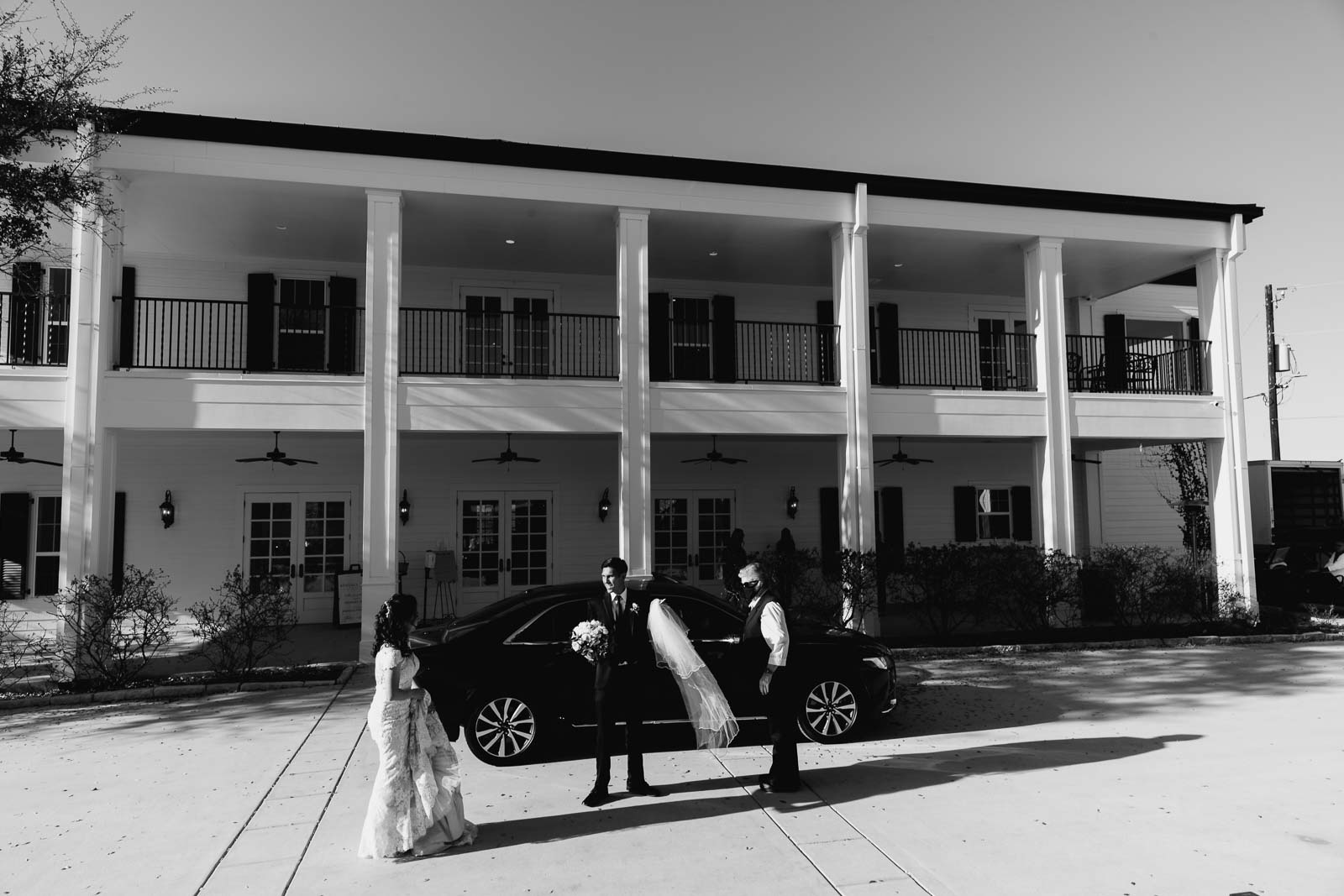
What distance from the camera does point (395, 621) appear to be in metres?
4.88

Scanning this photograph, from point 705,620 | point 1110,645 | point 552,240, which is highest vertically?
point 552,240

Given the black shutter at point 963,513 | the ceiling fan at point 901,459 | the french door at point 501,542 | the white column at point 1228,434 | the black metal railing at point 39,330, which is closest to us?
the black metal railing at point 39,330

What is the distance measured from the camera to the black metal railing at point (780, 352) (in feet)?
53.3

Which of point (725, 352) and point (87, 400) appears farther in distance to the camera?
point (725, 352)

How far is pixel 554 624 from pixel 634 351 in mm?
6228

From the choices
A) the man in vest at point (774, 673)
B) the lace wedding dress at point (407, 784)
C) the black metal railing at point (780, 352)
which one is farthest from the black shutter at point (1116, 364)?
the lace wedding dress at point (407, 784)

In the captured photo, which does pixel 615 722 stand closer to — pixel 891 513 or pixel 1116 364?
pixel 891 513

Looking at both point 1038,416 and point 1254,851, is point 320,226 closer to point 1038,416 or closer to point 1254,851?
point 1038,416

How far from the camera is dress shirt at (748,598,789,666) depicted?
5.79 metres

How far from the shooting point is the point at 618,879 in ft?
15.0

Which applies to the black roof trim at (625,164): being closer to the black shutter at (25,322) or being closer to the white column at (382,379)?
the white column at (382,379)

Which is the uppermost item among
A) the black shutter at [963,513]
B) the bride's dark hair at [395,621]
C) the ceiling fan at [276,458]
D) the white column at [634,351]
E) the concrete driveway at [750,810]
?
the white column at [634,351]

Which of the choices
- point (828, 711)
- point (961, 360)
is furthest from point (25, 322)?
point (961, 360)

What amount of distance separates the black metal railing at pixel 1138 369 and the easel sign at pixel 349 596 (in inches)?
556
